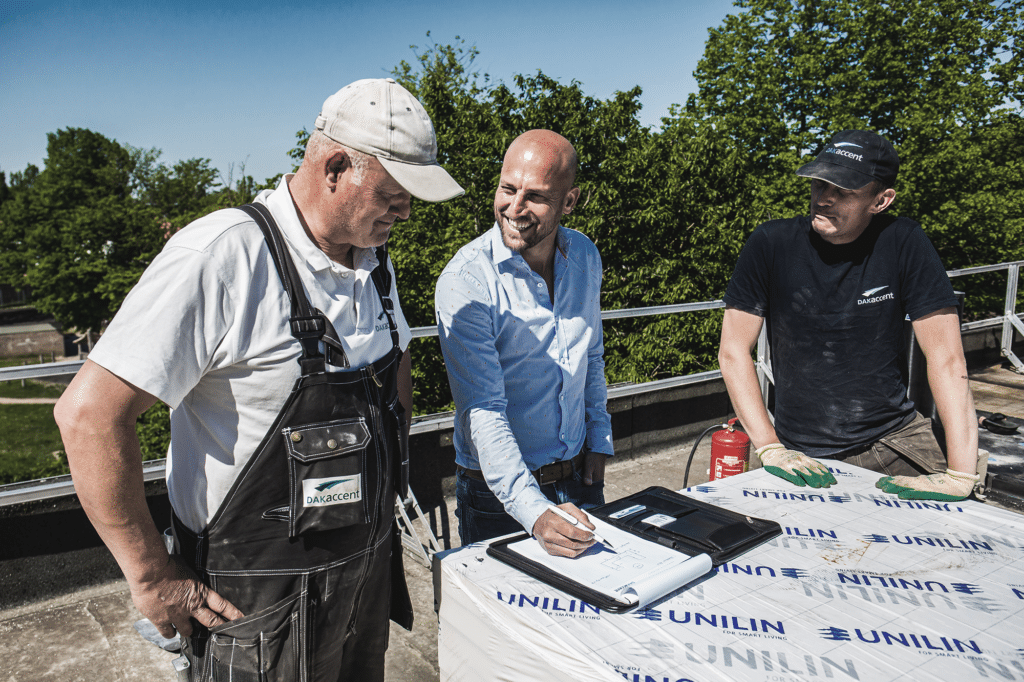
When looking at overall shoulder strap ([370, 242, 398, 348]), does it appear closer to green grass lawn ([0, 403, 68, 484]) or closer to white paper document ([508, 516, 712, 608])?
white paper document ([508, 516, 712, 608])

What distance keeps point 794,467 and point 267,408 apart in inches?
66.1

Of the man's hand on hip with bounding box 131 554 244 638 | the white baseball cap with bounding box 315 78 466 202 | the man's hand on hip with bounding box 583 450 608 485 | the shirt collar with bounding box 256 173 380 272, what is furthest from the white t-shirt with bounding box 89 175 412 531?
the man's hand on hip with bounding box 583 450 608 485

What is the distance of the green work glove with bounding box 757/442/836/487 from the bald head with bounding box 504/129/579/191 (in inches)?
45.6

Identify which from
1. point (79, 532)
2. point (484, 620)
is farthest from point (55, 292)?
point (484, 620)

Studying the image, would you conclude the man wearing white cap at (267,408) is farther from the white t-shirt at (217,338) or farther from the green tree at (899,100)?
the green tree at (899,100)

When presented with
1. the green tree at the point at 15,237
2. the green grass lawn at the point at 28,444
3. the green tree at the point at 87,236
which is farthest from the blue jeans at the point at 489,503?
the green tree at the point at 15,237

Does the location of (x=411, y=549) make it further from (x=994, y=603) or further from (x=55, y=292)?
(x=55, y=292)

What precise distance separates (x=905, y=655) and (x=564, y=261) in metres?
1.52

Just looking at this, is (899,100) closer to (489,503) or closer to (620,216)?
(620,216)

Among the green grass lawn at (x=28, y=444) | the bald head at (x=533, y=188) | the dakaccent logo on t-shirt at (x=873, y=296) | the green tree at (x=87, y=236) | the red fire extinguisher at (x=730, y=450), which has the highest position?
the green tree at (x=87, y=236)

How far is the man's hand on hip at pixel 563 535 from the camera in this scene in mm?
1530

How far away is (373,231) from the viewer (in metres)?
1.48

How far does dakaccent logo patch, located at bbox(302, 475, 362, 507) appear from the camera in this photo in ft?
4.42

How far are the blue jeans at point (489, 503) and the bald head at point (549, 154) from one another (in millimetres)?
1047
